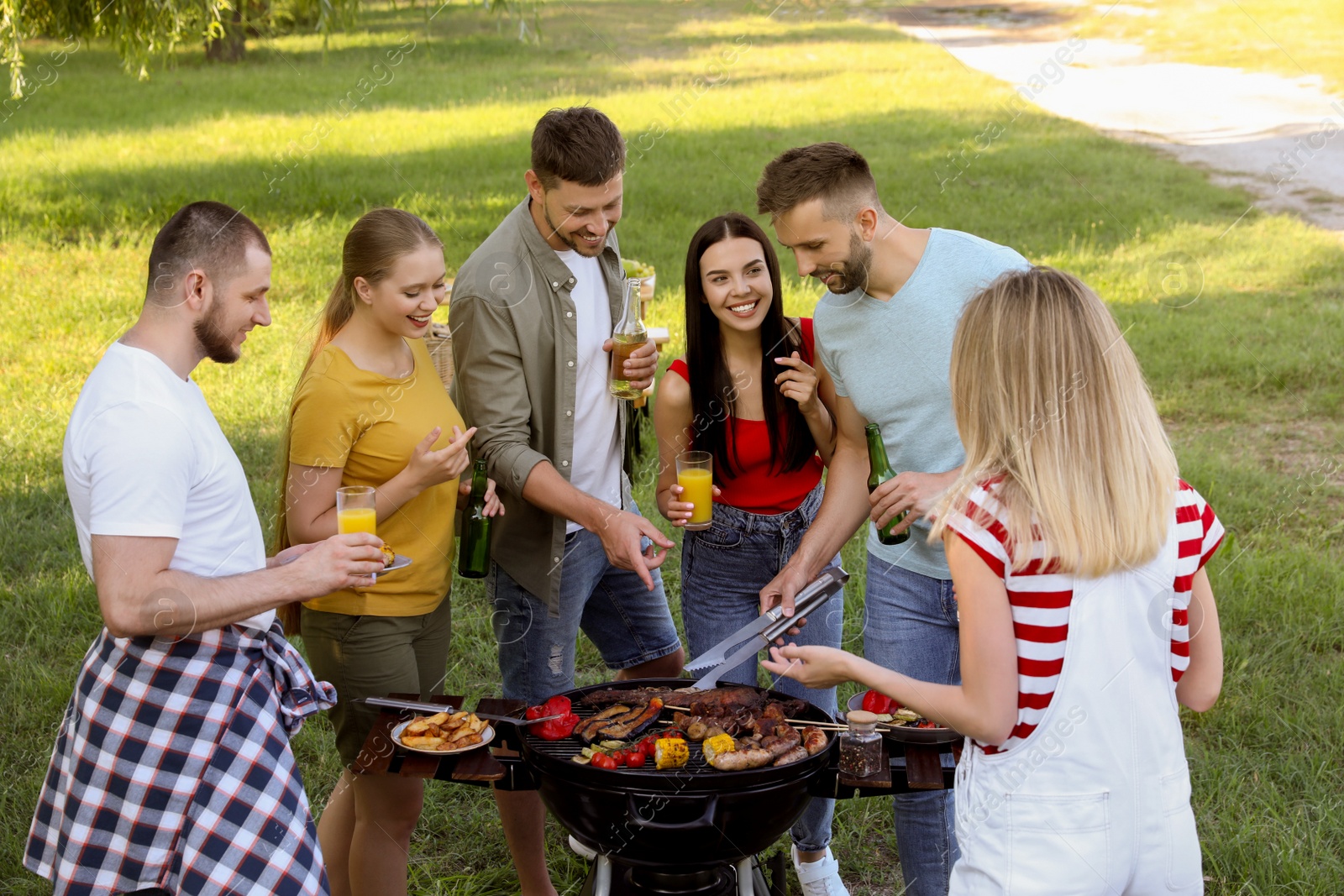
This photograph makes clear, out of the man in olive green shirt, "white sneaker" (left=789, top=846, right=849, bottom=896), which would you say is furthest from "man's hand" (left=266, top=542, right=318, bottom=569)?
"white sneaker" (left=789, top=846, right=849, bottom=896)

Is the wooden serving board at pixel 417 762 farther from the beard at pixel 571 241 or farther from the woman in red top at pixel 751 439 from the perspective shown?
the beard at pixel 571 241

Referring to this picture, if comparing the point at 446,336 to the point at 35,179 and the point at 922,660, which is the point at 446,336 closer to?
the point at 922,660

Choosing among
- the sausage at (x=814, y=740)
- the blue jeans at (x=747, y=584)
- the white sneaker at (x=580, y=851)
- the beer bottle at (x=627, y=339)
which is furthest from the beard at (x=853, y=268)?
the white sneaker at (x=580, y=851)

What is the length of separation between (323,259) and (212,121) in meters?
9.32

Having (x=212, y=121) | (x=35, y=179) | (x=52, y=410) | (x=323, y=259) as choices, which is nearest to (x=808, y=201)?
(x=52, y=410)

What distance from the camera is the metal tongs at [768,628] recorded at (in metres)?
3.13

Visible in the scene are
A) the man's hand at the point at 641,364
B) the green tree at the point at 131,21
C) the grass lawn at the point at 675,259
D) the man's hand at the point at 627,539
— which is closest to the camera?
the man's hand at the point at 627,539

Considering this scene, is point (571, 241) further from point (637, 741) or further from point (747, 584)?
point (637, 741)

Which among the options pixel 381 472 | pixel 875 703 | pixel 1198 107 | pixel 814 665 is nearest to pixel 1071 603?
pixel 814 665

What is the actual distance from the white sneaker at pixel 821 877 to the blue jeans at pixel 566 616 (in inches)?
34.6

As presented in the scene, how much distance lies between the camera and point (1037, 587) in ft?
7.50

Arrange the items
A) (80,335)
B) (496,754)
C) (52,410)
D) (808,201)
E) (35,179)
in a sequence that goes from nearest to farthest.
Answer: (496,754) → (808,201) → (52,410) → (80,335) → (35,179)

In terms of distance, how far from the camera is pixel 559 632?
3809 millimetres

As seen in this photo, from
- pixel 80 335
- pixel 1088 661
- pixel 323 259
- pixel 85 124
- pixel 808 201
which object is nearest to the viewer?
pixel 1088 661
